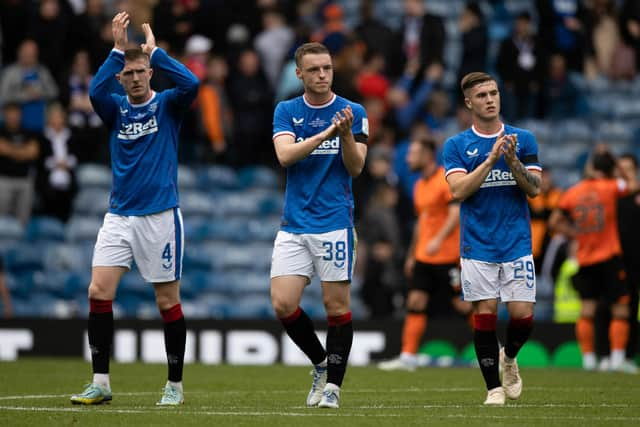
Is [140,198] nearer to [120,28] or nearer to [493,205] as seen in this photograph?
[120,28]

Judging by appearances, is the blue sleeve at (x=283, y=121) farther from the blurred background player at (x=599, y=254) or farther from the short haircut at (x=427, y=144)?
the blurred background player at (x=599, y=254)

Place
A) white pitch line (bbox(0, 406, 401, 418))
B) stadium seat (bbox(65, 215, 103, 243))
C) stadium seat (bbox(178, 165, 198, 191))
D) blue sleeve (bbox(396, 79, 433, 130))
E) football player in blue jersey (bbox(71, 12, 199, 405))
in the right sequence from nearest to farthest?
white pitch line (bbox(0, 406, 401, 418)) → football player in blue jersey (bbox(71, 12, 199, 405)) → stadium seat (bbox(65, 215, 103, 243)) → stadium seat (bbox(178, 165, 198, 191)) → blue sleeve (bbox(396, 79, 433, 130))

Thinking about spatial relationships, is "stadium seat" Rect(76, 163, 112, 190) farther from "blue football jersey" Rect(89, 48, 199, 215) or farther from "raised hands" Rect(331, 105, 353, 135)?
"raised hands" Rect(331, 105, 353, 135)

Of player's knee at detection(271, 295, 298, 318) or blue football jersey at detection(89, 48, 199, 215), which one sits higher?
blue football jersey at detection(89, 48, 199, 215)

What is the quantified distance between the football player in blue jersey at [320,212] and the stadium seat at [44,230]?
1077 cm

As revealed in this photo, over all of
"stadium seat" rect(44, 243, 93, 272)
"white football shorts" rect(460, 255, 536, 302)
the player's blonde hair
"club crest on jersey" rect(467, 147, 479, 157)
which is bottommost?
"stadium seat" rect(44, 243, 93, 272)

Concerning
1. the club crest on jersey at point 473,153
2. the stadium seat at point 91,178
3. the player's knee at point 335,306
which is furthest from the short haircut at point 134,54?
the stadium seat at point 91,178

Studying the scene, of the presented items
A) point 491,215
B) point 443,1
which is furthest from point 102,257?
point 443,1

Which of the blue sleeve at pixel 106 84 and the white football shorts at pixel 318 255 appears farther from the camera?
the blue sleeve at pixel 106 84

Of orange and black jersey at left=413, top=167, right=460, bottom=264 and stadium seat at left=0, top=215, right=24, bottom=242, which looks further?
stadium seat at left=0, top=215, right=24, bottom=242

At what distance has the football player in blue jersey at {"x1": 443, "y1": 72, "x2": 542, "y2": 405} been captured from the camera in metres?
10.0

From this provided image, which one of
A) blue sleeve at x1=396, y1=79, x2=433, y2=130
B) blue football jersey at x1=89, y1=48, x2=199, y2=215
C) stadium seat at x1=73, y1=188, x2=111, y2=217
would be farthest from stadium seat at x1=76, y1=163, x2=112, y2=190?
blue football jersey at x1=89, y1=48, x2=199, y2=215

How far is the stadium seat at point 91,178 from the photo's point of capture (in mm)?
20641

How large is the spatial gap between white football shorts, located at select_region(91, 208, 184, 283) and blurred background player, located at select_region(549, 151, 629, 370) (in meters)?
7.47
